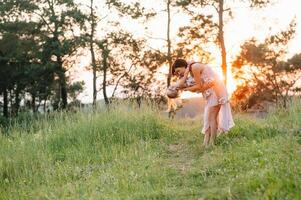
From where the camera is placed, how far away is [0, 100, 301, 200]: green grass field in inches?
267

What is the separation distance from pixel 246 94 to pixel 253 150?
3209 cm

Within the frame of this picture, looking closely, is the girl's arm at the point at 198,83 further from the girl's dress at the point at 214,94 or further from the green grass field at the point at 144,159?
the green grass field at the point at 144,159

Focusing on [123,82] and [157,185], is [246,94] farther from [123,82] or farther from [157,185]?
[157,185]

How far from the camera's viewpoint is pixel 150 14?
111 feet

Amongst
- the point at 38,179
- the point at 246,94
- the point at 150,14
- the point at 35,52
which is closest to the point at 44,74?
the point at 35,52

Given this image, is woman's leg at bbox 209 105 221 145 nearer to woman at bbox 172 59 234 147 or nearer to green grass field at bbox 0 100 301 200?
woman at bbox 172 59 234 147

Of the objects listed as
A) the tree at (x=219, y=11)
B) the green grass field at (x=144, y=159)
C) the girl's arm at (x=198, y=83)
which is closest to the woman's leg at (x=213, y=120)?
the green grass field at (x=144, y=159)

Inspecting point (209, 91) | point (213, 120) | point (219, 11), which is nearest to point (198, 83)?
point (209, 91)

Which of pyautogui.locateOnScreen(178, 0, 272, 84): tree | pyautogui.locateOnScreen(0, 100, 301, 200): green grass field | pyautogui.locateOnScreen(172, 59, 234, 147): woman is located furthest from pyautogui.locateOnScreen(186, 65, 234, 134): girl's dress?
pyautogui.locateOnScreen(178, 0, 272, 84): tree

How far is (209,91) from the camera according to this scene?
10445mm

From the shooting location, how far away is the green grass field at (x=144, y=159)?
22.3ft

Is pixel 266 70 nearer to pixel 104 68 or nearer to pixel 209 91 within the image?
pixel 104 68

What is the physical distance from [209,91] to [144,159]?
196 cm

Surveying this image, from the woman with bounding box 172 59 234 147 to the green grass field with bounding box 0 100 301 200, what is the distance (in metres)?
0.31
